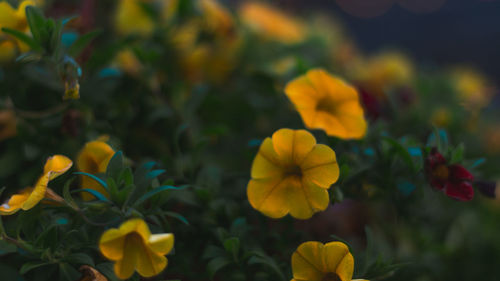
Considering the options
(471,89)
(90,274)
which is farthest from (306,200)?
(471,89)

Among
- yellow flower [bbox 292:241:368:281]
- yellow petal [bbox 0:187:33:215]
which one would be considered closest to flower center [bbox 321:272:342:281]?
yellow flower [bbox 292:241:368:281]

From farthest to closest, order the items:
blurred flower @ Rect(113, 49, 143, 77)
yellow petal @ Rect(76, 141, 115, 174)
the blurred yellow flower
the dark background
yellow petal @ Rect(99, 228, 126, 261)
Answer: the dark background
the blurred yellow flower
blurred flower @ Rect(113, 49, 143, 77)
yellow petal @ Rect(76, 141, 115, 174)
yellow petal @ Rect(99, 228, 126, 261)

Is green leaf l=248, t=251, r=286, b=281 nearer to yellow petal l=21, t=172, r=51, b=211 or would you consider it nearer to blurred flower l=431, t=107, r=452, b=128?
yellow petal l=21, t=172, r=51, b=211

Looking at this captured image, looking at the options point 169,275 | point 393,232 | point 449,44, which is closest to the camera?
point 169,275

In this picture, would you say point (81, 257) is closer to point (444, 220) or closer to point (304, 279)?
point (304, 279)

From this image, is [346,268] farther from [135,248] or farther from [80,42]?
[80,42]

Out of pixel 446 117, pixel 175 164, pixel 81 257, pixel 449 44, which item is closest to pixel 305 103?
pixel 175 164

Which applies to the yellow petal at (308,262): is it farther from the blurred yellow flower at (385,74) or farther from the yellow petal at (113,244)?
the blurred yellow flower at (385,74)

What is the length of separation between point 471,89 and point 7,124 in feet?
3.65

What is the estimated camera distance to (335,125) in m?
0.52

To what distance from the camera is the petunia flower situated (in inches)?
17.2

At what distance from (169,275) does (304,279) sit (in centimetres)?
19

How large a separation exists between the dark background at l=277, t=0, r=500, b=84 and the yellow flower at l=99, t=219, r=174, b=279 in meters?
1.99

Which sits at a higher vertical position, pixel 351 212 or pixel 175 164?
pixel 175 164
